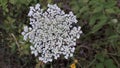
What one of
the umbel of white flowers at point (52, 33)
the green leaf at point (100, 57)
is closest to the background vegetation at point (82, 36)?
the green leaf at point (100, 57)

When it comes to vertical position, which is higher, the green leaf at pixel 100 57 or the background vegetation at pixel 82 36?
the background vegetation at pixel 82 36

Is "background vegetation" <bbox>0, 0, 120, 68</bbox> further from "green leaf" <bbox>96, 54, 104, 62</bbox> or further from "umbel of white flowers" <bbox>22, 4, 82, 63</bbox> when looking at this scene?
"umbel of white flowers" <bbox>22, 4, 82, 63</bbox>

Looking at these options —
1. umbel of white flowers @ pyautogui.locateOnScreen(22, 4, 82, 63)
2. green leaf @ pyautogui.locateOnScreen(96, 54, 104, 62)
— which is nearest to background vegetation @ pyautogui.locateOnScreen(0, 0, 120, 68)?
green leaf @ pyautogui.locateOnScreen(96, 54, 104, 62)

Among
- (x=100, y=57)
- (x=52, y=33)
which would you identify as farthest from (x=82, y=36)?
(x=52, y=33)

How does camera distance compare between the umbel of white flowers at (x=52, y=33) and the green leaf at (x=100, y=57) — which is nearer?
the umbel of white flowers at (x=52, y=33)

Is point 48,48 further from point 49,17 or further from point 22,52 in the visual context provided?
point 22,52

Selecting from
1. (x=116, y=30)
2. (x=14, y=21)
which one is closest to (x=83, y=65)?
(x=116, y=30)

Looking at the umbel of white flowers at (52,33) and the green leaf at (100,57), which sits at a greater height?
the umbel of white flowers at (52,33)

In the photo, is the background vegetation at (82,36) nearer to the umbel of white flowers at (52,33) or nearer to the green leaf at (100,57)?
the green leaf at (100,57)

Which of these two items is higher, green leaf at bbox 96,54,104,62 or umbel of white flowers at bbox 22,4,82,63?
umbel of white flowers at bbox 22,4,82,63
